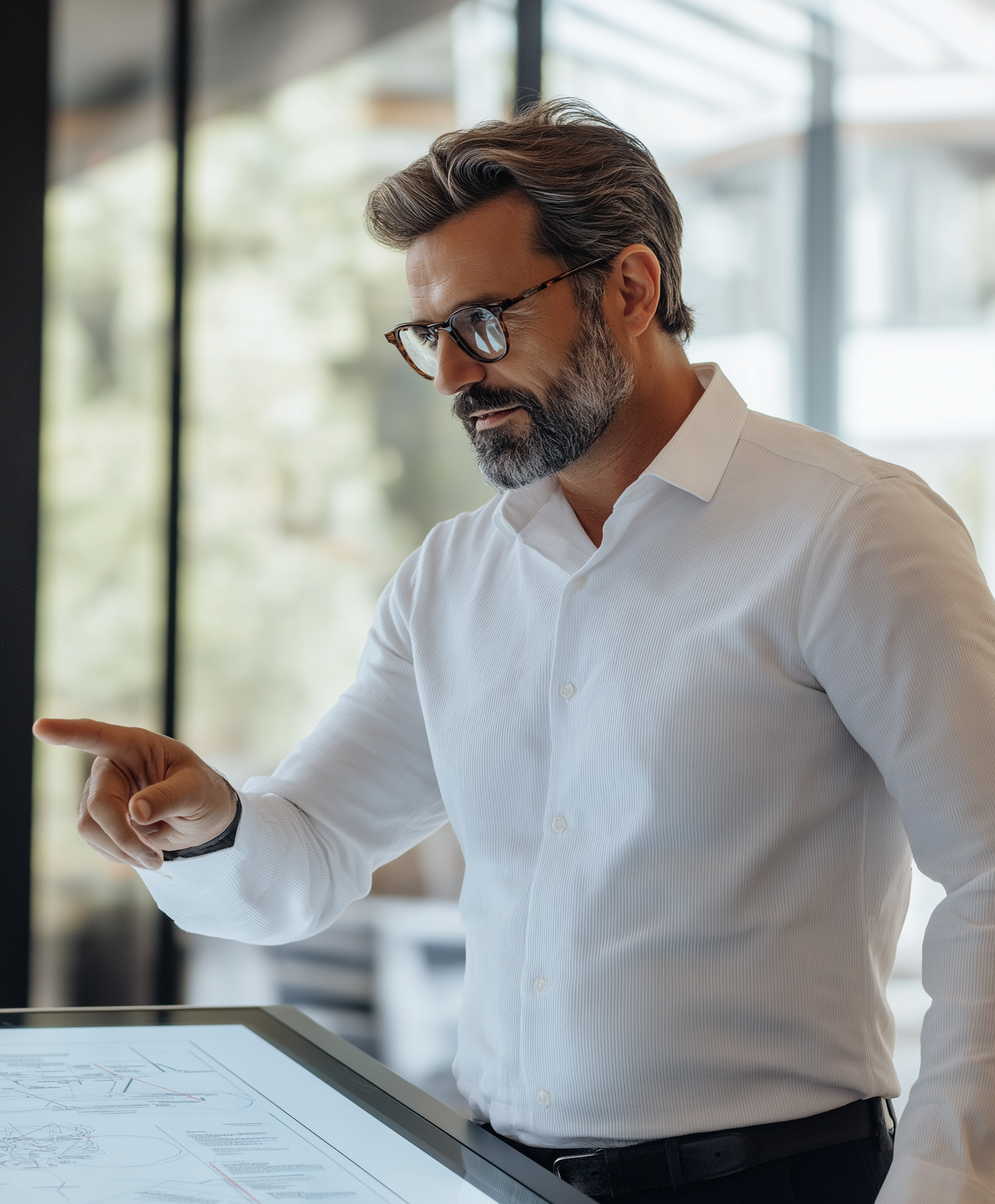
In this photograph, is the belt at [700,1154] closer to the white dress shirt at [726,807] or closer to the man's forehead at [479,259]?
the white dress shirt at [726,807]

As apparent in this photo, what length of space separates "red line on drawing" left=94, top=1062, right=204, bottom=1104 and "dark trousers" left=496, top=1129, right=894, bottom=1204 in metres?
0.41

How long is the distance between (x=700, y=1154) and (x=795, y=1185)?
3.8 inches

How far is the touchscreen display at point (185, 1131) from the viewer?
1.00 metres

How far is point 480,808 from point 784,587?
432 mm

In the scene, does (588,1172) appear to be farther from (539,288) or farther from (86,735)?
(539,288)

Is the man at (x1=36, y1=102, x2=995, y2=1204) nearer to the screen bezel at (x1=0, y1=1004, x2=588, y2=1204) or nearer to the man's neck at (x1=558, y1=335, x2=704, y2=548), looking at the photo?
the man's neck at (x1=558, y1=335, x2=704, y2=548)

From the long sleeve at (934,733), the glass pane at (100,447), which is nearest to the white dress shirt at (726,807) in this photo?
the long sleeve at (934,733)

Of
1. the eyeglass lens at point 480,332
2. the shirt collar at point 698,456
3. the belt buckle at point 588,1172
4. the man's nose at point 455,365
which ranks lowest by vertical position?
the belt buckle at point 588,1172

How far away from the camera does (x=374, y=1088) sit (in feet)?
4.02

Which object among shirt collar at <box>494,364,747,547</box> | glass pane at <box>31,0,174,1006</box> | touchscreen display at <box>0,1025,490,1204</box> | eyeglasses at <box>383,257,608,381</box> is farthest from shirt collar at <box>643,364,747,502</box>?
glass pane at <box>31,0,174,1006</box>

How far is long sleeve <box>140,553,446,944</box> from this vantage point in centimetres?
155

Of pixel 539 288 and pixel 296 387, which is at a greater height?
pixel 296 387

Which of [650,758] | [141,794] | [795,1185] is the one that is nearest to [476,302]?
[650,758]

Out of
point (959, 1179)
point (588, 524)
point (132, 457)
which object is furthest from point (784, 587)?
point (132, 457)
